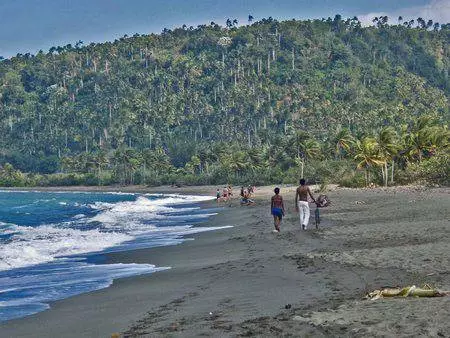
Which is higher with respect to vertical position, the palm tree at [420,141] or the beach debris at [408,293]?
the palm tree at [420,141]

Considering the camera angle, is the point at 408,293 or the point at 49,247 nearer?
the point at 408,293

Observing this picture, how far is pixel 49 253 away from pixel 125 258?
4316 mm

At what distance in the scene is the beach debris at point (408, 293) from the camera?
35.3 ft

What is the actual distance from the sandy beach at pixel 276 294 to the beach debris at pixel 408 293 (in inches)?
10.9

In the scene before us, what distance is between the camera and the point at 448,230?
2167 centimetres

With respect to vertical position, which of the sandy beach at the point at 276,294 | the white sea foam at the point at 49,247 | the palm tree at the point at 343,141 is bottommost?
the white sea foam at the point at 49,247

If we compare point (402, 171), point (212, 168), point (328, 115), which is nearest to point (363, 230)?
point (402, 171)

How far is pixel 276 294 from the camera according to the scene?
1280cm

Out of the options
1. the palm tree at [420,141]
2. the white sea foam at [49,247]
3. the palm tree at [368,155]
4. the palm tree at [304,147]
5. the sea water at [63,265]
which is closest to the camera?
the sea water at [63,265]

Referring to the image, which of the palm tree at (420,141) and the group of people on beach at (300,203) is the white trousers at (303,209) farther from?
the palm tree at (420,141)

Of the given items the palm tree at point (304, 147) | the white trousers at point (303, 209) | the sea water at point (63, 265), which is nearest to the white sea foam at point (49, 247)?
the sea water at point (63, 265)

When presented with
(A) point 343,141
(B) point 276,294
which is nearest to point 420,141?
(A) point 343,141

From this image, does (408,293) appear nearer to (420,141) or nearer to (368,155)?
(368,155)

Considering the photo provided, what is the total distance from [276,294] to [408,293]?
2.84m
